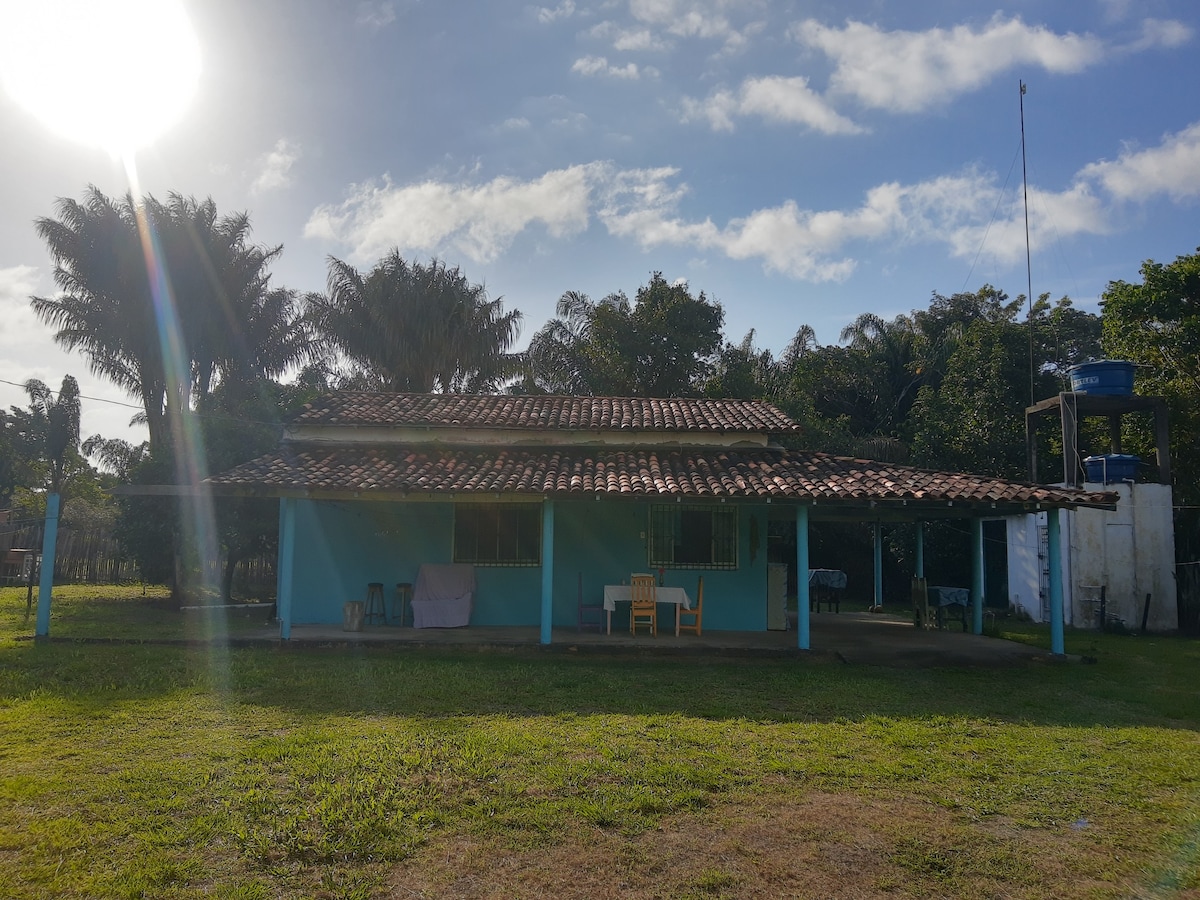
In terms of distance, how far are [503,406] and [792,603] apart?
9.63 meters

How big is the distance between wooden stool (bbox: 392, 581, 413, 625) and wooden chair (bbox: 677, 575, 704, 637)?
434cm

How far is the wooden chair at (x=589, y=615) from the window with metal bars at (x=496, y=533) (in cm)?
106

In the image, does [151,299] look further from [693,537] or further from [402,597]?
[693,537]

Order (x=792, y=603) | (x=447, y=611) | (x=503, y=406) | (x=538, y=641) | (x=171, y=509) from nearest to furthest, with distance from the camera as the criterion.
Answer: (x=538, y=641) < (x=447, y=611) < (x=503, y=406) < (x=171, y=509) < (x=792, y=603)

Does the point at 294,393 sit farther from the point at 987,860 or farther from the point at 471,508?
the point at 987,860

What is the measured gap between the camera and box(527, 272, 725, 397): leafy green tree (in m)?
28.1

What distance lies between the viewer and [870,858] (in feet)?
15.4

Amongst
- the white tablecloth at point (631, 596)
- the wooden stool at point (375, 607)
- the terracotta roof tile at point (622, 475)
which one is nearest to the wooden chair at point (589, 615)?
the white tablecloth at point (631, 596)

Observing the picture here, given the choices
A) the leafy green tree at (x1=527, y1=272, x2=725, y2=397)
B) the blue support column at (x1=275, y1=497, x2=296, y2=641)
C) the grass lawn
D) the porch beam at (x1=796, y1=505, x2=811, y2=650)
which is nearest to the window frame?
the blue support column at (x1=275, y1=497, x2=296, y2=641)

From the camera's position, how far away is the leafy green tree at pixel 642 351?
28062 mm

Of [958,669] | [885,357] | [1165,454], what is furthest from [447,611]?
[885,357]

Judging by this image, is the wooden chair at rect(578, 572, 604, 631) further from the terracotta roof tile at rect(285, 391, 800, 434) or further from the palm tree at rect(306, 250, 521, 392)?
the palm tree at rect(306, 250, 521, 392)

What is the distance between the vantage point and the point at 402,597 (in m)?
14.0

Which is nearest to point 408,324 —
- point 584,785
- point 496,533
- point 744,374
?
point 744,374
